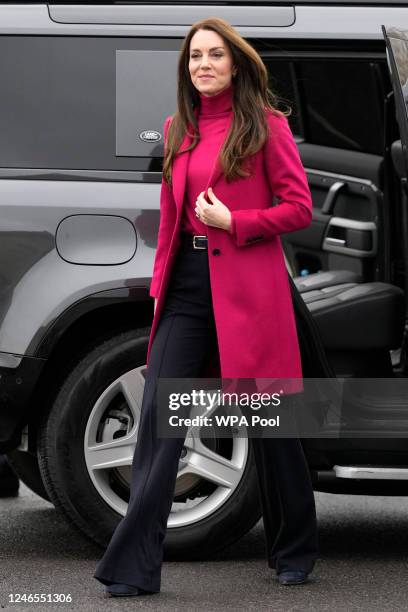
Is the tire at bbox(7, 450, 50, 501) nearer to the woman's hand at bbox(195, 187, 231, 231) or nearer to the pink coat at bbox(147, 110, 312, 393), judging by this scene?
the pink coat at bbox(147, 110, 312, 393)

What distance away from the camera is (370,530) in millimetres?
5703

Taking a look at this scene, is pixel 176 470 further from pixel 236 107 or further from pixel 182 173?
pixel 236 107

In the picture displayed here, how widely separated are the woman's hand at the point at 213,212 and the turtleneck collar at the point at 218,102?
0.89 feet

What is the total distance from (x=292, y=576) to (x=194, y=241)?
1.15m

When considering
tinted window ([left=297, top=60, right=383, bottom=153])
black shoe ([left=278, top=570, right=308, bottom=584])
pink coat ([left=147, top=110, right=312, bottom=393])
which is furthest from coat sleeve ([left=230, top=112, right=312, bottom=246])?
tinted window ([left=297, top=60, right=383, bottom=153])

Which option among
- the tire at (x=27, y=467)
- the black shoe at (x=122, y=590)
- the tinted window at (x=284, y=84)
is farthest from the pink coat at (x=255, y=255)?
the tire at (x=27, y=467)

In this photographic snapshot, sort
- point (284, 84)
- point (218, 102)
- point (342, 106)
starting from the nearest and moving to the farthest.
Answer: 1. point (218, 102)
2. point (284, 84)
3. point (342, 106)

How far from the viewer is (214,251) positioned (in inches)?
168

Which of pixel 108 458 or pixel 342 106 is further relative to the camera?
pixel 342 106

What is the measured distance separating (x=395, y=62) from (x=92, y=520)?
1895mm

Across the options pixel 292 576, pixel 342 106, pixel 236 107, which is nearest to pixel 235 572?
pixel 292 576

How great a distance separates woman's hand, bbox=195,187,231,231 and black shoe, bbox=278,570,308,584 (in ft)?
3.85

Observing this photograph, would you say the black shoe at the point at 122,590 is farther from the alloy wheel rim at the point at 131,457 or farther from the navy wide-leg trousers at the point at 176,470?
the alloy wheel rim at the point at 131,457

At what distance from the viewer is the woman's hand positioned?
419cm
